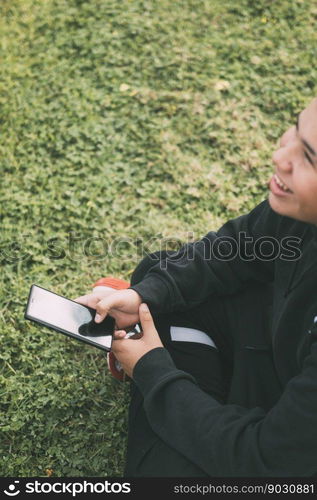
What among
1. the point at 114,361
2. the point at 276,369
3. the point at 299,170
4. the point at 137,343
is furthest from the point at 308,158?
the point at 114,361

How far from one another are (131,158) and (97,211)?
49cm

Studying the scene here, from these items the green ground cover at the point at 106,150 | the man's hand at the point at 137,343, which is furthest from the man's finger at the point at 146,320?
the green ground cover at the point at 106,150

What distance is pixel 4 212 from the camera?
3449 mm

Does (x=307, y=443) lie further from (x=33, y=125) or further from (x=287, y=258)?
(x=33, y=125)

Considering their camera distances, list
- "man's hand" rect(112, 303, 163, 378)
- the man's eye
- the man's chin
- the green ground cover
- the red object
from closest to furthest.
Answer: the man's eye → the man's chin → "man's hand" rect(112, 303, 163, 378) → the red object → the green ground cover

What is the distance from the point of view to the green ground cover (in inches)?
111

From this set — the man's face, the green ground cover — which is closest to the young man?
the man's face

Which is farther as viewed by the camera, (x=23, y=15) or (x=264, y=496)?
(x=23, y=15)

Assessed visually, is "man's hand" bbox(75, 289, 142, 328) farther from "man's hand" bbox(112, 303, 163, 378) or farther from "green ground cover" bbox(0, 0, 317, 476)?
"green ground cover" bbox(0, 0, 317, 476)

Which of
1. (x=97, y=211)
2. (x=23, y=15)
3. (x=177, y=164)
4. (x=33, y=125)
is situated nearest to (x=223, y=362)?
(x=97, y=211)

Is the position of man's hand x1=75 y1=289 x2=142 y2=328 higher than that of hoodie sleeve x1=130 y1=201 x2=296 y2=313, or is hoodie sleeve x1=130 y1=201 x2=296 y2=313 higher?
hoodie sleeve x1=130 y1=201 x2=296 y2=313

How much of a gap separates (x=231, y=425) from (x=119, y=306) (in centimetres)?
69

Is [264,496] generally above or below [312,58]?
below

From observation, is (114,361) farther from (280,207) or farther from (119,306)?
(280,207)
